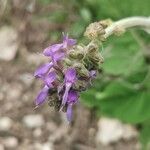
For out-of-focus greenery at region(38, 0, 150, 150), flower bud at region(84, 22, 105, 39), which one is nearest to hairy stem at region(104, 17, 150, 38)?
flower bud at region(84, 22, 105, 39)

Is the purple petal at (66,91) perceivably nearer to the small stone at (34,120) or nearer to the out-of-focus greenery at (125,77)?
the out-of-focus greenery at (125,77)

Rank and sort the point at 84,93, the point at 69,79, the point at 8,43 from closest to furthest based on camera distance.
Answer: the point at 69,79 → the point at 84,93 → the point at 8,43

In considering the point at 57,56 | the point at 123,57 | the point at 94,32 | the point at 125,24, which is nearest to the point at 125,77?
the point at 123,57

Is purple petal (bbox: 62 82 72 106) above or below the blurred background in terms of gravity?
above

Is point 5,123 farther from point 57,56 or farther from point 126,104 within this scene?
point 57,56

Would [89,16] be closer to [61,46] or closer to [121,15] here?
[121,15]

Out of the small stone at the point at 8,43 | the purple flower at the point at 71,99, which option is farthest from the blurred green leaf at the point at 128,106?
the purple flower at the point at 71,99

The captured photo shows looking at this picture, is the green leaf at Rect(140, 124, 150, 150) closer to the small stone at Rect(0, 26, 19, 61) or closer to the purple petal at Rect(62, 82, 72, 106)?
the small stone at Rect(0, 26, 19, 61)
